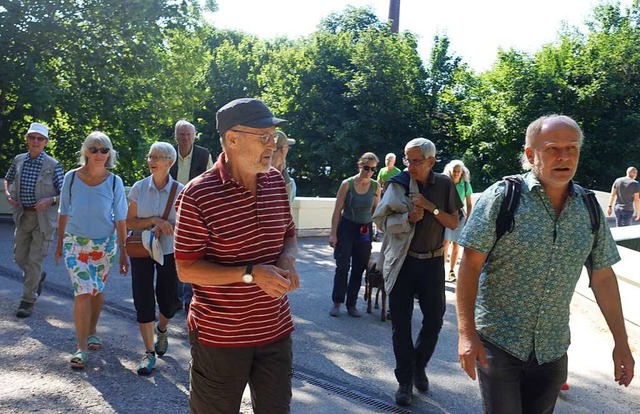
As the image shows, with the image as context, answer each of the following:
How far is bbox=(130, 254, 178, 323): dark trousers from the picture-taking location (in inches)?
198

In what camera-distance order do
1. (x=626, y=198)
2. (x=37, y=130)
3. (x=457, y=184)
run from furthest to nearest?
1. (x=626, y=198)
2. (x=457, y=184)
3. (x=37, y=130)

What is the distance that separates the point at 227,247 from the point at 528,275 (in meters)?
1.30

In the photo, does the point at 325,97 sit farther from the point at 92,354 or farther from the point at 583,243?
the point at 583,243

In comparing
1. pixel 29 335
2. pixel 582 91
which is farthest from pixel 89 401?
pixel 582 91

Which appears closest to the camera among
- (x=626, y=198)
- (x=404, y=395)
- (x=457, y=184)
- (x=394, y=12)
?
(x=404, y=395)

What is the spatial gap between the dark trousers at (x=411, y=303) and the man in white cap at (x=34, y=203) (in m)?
3.93

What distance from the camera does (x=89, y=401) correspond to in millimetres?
4422

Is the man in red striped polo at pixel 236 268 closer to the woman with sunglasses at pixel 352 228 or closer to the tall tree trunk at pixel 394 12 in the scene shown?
the woman with sunglasses at pixel 352 228

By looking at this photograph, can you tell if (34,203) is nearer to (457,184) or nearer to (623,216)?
(457,184)

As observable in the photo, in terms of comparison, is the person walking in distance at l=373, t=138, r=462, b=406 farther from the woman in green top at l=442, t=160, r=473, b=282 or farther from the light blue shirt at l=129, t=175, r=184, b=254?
the woman in green top at l=442, t=160, r=473, b=282

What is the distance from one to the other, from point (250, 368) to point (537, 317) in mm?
1266

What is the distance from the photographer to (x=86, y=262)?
5242mm

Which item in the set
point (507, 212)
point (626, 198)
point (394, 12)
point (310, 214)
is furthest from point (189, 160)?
point (394, 12)

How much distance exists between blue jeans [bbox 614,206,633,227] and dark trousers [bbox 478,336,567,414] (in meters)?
12.6
